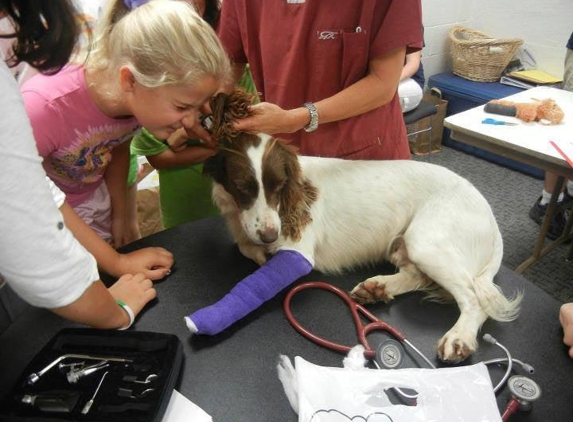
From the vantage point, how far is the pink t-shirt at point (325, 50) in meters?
1.34

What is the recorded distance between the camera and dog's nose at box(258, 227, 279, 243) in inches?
51.9

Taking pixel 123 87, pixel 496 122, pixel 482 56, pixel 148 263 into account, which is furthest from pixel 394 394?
pixel 482 56

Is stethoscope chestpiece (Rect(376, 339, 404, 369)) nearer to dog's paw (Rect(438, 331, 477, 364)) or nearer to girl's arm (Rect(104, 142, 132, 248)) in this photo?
dog's paw (Rect(438, 331, 477, 364))

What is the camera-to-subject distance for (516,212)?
3480mm

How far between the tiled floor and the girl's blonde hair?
2475 millimetres

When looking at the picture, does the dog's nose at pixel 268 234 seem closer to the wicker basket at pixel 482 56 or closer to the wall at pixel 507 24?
the wicker basket at pixel 482 56

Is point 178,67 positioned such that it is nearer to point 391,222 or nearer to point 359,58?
point 359,58

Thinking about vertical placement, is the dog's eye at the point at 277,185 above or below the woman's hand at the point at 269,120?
below

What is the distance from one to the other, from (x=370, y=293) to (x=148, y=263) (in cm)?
65

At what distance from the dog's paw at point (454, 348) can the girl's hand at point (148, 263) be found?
79cm

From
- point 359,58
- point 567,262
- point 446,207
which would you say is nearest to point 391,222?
point 446,207

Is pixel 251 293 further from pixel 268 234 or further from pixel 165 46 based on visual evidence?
pixel 165 46

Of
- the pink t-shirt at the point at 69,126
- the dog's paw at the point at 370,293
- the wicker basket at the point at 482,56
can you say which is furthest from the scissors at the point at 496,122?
the wicker basket at the point at 482,56

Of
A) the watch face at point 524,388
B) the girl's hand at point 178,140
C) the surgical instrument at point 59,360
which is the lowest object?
the watch face at point 524,388
